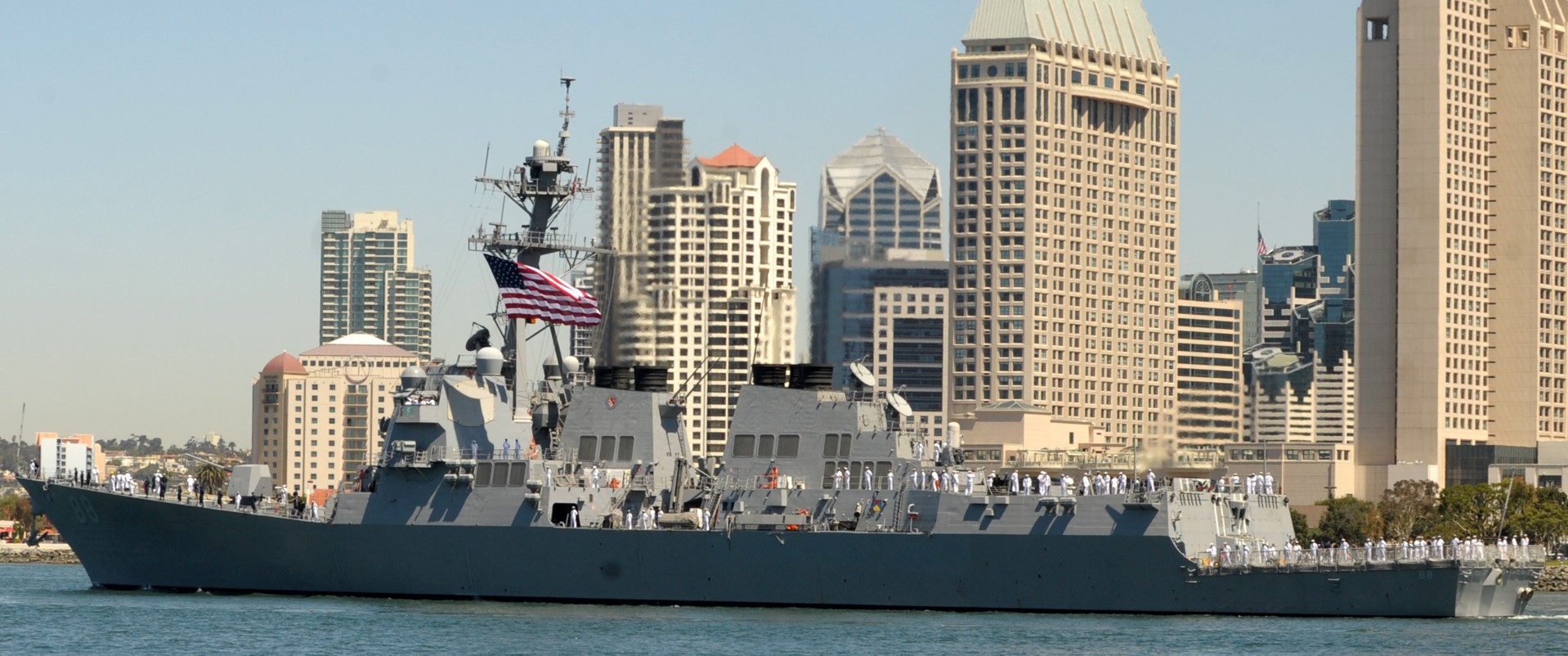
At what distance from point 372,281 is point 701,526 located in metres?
144

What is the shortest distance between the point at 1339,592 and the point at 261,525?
20.3 meters

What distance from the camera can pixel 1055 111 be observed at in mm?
108750

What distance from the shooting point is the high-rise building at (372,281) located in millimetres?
174125

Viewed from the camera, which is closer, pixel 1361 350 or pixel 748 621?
pixel 748 621

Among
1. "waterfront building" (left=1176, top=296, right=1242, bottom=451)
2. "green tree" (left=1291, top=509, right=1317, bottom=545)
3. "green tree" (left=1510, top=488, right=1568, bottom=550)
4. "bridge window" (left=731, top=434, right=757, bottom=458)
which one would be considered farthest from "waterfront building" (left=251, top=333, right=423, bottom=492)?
"bridge window" (left=731, top=434, right=757, bottom=458)

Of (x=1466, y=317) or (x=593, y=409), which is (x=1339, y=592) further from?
(x=1466, y=317)

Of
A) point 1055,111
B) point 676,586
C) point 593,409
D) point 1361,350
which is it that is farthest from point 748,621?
point 1055,111

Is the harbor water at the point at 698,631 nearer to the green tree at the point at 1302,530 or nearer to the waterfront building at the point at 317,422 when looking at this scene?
the green tree at the point at 1302,530

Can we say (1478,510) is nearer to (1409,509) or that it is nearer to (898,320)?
(1409,509)

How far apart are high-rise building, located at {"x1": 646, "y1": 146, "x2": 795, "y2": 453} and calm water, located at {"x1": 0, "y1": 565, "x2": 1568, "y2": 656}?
15111 millimetres

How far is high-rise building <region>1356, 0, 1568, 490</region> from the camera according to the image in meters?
89.9

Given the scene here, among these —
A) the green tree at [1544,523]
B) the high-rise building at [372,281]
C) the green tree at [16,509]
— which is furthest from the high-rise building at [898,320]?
the high-rise building at [372,281]

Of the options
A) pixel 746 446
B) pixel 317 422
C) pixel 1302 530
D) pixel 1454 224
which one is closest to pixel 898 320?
pixel 1454 224

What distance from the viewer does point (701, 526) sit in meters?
41.2
